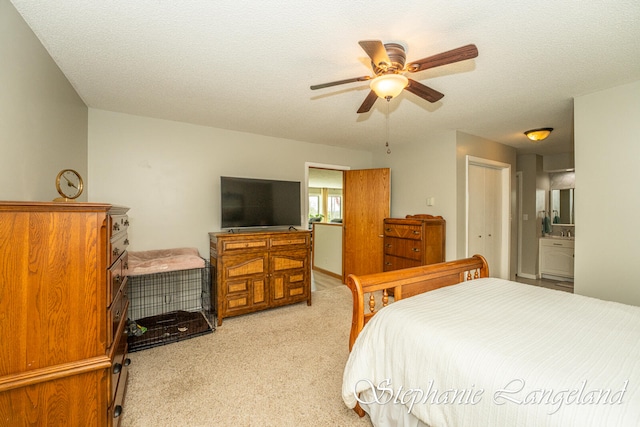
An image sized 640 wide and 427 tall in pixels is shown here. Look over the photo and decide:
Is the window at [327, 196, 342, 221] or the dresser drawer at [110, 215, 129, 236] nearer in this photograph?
the dresser drawer at [110, 215, 129, 236]

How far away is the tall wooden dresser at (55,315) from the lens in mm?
1052

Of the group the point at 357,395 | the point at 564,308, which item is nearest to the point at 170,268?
the point at 357,395

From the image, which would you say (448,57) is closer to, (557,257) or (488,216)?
(488,216)

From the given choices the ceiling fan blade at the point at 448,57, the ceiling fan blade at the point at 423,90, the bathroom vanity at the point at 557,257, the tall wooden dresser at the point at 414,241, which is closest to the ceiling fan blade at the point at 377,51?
the ceiling fan blade at the point at 448,57

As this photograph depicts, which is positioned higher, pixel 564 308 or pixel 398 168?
pixel 398 168

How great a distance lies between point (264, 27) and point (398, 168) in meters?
3.32

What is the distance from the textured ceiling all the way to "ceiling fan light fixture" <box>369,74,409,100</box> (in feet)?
0.84

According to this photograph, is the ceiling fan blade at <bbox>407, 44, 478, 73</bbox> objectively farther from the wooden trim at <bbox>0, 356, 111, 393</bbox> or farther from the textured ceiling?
the wooden trim at <bbox>0, 356, 111, 393</bbox>

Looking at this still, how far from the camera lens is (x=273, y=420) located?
1643 mm

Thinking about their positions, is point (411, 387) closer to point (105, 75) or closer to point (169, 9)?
point (169, 9)

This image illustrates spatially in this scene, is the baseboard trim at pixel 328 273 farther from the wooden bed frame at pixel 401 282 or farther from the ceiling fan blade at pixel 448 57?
the ceiling fan blade at pixel 448 57

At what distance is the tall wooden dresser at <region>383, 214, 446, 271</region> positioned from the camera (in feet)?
11.7

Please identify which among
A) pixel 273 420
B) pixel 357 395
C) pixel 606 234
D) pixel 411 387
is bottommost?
pixel 273 420

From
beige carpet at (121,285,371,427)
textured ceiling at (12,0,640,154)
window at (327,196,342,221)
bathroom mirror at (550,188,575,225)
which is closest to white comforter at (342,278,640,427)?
beige carpet at (121,285,371,427)
